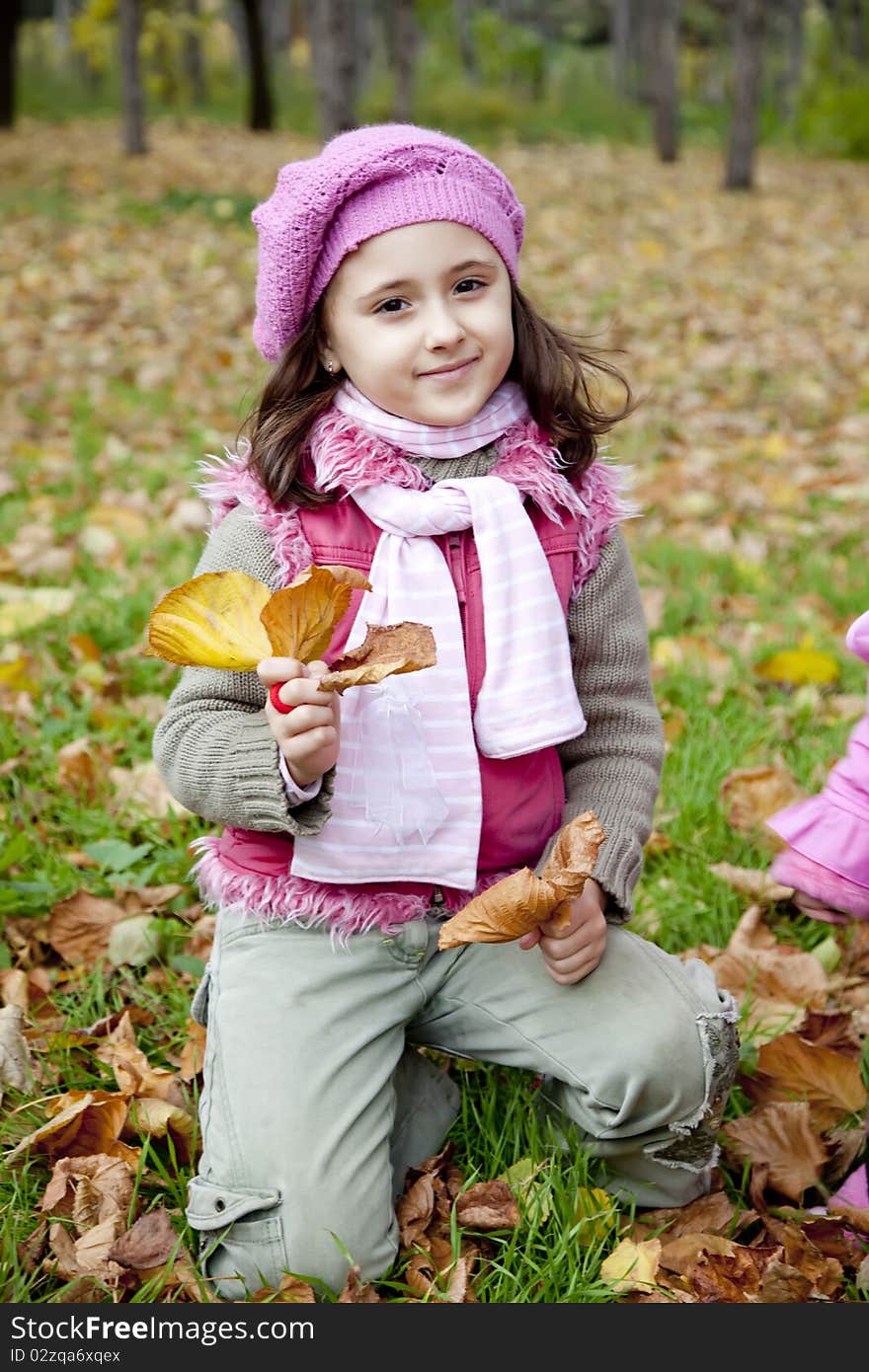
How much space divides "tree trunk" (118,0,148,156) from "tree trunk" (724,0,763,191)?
18.2 feet

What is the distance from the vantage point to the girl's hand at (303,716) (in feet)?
4.71

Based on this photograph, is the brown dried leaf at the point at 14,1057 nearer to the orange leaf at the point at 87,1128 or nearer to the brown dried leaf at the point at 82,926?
the orange leaf at the point at 87,1128

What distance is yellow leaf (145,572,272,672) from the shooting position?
1.46 meters

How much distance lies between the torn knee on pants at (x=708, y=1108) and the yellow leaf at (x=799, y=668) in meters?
1.41

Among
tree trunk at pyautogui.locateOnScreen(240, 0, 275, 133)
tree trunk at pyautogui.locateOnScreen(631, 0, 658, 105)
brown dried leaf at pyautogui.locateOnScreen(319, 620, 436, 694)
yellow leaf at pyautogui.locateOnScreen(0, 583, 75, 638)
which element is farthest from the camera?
tree trunk at pyautogui.locateOnScreen(631, 0, 658, 105)

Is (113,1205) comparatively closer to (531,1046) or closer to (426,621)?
(531,1046)

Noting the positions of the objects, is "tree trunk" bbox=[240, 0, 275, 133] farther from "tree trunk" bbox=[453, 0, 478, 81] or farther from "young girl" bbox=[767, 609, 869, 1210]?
"young girl" bbox=[767, 609, 869, 1210]

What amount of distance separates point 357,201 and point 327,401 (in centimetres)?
27

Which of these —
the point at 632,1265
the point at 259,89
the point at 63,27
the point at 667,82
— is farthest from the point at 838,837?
the point at 63,27

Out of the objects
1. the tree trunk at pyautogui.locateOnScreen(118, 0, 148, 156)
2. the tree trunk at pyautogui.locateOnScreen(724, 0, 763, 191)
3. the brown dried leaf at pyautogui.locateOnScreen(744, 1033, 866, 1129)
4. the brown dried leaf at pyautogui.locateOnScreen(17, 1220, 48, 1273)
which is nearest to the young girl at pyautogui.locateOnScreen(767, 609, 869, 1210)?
the brown dried leaf at pyautogui.locateOnScreen(744, 1033, 866, 1129)

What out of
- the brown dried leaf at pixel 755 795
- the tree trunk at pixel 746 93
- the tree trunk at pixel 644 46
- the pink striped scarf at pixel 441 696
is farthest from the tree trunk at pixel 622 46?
the pink striped scarf at pixel 441 696

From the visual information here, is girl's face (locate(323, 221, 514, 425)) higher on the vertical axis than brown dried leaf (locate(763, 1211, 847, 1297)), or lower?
higher

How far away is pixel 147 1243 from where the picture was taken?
1.56 m

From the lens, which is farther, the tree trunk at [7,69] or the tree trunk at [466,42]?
the tree trunk at [466,42]
